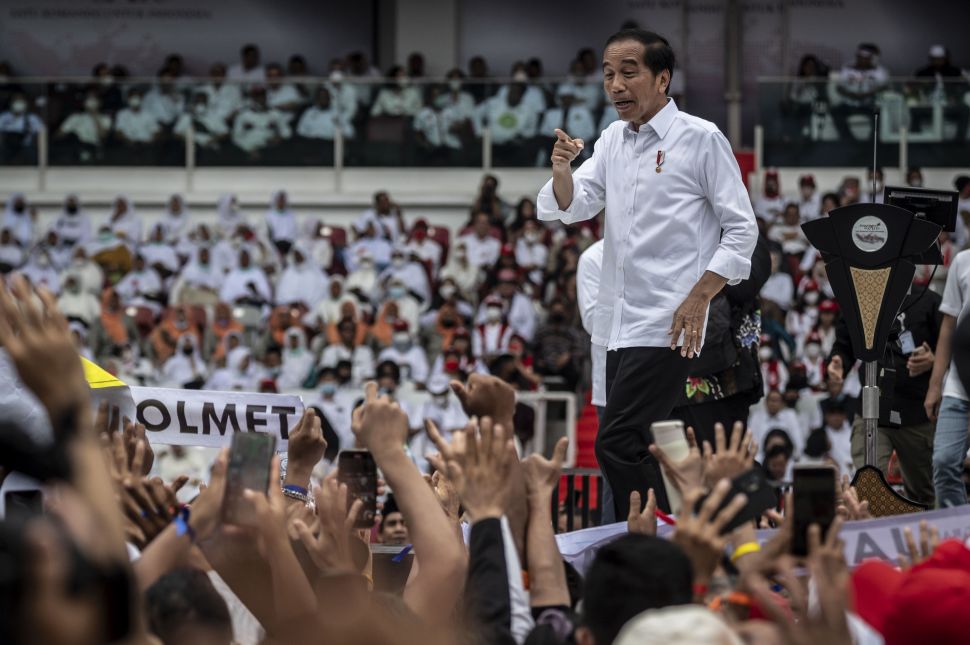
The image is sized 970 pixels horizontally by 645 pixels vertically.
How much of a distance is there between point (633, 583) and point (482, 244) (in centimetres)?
1622

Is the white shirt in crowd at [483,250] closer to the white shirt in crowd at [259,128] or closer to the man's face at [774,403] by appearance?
the white shirt in crowd at [259,128]

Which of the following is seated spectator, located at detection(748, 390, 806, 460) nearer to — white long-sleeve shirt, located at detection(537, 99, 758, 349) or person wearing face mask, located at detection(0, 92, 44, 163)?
white long-sleeve shirt, located at detection(537, 99, 758, 349)

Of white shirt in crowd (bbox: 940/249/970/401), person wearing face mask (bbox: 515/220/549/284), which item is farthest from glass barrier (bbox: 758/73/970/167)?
white shirt in crowd (bbox: 940/249/970/401)

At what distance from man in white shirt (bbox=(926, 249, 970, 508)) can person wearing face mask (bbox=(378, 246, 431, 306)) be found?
12.0 metres

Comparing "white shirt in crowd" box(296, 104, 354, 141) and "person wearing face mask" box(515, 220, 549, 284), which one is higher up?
"white shirt in crowd" box(296, 104, 354, 141)

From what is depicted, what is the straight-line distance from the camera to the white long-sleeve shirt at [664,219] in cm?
538

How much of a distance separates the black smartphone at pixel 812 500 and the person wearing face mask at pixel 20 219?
61.8 feet

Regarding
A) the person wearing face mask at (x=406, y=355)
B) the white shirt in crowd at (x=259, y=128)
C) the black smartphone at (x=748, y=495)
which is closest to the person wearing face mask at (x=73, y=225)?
the white shirt in crowd at (x=259, y=128)

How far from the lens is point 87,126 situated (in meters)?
21.4

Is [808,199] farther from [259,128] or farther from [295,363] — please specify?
[259,128]

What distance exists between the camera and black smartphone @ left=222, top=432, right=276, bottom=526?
357 cm

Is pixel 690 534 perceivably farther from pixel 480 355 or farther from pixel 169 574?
pixel 480 355

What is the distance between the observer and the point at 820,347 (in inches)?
635

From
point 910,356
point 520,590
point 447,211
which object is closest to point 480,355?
point 447,211
